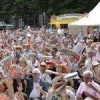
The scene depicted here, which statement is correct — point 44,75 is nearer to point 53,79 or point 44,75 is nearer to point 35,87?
point 35,87

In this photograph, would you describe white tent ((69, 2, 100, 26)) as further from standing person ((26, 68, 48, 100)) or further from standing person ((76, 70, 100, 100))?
standing person ((76, 70, 100, 100))

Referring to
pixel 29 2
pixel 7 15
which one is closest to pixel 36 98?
pixel 29 2

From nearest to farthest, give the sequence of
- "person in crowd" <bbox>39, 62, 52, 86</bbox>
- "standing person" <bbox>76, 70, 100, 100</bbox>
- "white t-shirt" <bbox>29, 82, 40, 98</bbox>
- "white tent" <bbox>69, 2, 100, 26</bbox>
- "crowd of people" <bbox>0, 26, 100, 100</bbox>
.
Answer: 1. "crowd of people" <bbox>0, 26, 100, 100</bbox>
2. "standing person" <bbox>76, 70, 100, 100</bbox>
3. "white t-shirt" <bbox>29, 82, 40, 98</bbox>
4. "person in crowd" <bbox>39, 62, 52, 86</bbox>
5. "white tent" <bbox>69, 2, 100, 26</bbox>

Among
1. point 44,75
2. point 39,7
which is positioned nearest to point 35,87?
point 44,75

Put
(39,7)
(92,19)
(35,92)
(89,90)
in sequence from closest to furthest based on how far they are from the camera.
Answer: (89,90) → (35,92) → (92,19) → (39,7)

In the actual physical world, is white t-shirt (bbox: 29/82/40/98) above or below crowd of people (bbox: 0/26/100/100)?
below

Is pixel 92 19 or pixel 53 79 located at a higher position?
pixel 92 19

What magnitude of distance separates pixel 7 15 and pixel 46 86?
188ft

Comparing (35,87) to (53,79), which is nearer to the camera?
(53,79)

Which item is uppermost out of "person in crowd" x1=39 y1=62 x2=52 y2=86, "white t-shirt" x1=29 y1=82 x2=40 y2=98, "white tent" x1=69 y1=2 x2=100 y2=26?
"white tent" x1=69 y1=2 x2=100 y2=26

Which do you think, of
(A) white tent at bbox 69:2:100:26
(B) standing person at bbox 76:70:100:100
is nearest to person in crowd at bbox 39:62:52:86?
(B) standing person at bbox 76:70:100:100

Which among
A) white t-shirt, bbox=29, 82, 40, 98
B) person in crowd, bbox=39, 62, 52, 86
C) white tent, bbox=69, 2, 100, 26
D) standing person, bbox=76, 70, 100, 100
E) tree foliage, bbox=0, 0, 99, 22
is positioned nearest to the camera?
standing person, bbox=76, 70, 100, 100

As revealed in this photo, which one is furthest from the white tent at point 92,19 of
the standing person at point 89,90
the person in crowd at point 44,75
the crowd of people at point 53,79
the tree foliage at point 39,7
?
the tree foliage at point 39,7

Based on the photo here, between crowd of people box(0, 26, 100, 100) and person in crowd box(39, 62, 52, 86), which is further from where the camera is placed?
person in crowd box(39, 62, 52, 86)
